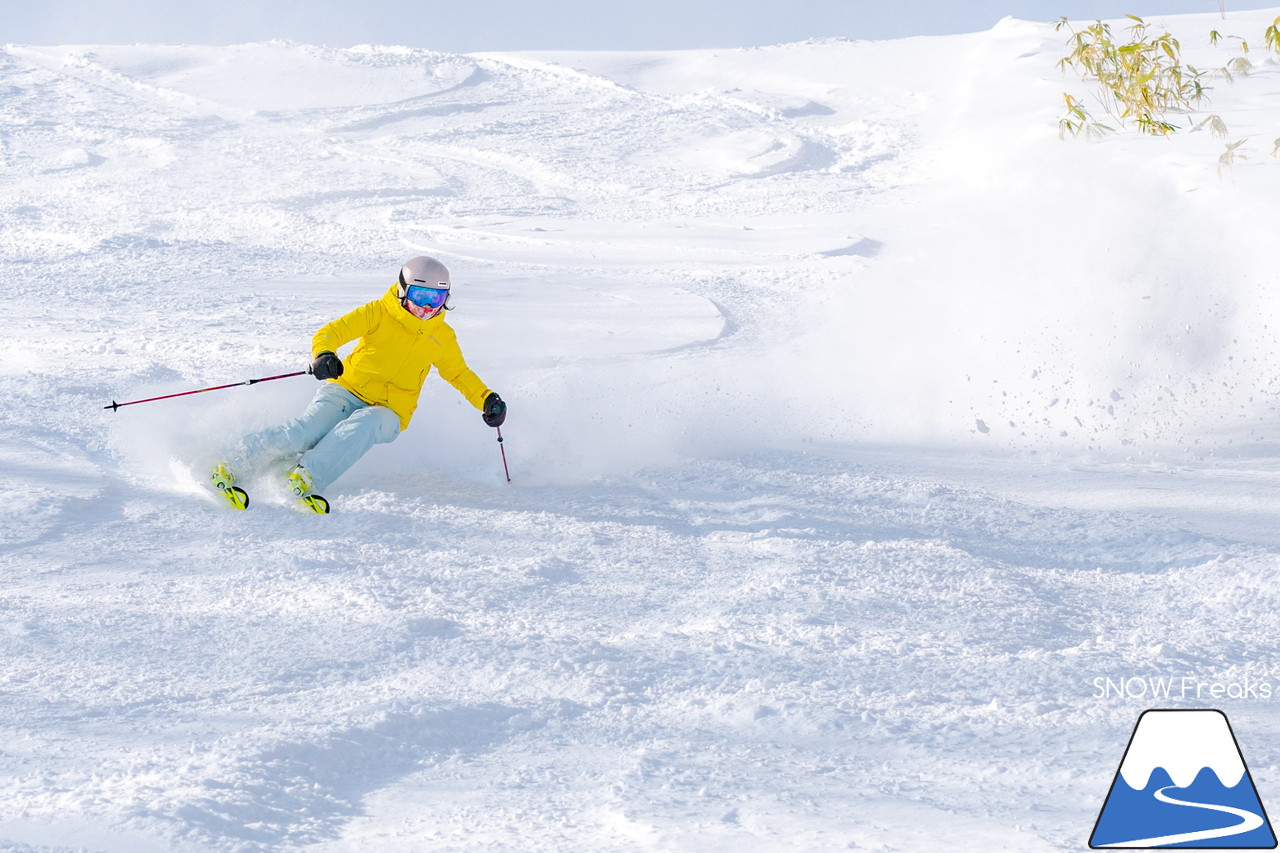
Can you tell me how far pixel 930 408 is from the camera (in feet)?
18.0

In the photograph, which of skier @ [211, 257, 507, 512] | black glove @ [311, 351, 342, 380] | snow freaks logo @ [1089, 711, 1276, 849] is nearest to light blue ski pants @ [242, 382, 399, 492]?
skier @ [211, 257, 507, 512]

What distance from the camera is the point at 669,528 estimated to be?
13.4ft

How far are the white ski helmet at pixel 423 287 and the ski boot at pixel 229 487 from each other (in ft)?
3.34

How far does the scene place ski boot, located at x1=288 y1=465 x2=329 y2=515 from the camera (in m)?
4.03

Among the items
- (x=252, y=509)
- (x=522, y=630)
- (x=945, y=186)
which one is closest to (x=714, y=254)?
(x=945, y=186)

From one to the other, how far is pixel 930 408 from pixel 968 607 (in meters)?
2.38

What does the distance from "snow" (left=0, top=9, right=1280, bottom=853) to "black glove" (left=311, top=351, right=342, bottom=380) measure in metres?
0.50

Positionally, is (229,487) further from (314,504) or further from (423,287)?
(423,287)

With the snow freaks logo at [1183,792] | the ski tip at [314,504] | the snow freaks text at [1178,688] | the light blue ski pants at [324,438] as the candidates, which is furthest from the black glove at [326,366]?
the snow freaks logo at [1183,792]

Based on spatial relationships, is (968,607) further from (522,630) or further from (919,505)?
(522,630)

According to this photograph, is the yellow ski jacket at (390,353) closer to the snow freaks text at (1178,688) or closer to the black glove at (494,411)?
the black glove at (494,411)

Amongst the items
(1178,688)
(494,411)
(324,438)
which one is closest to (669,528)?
(494,411)

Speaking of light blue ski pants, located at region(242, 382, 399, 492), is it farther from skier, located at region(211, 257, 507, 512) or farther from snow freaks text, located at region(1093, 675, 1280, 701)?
snow freaks text, located at region(1093, 675, 1280, 701)

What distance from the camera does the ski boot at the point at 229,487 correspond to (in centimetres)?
400
